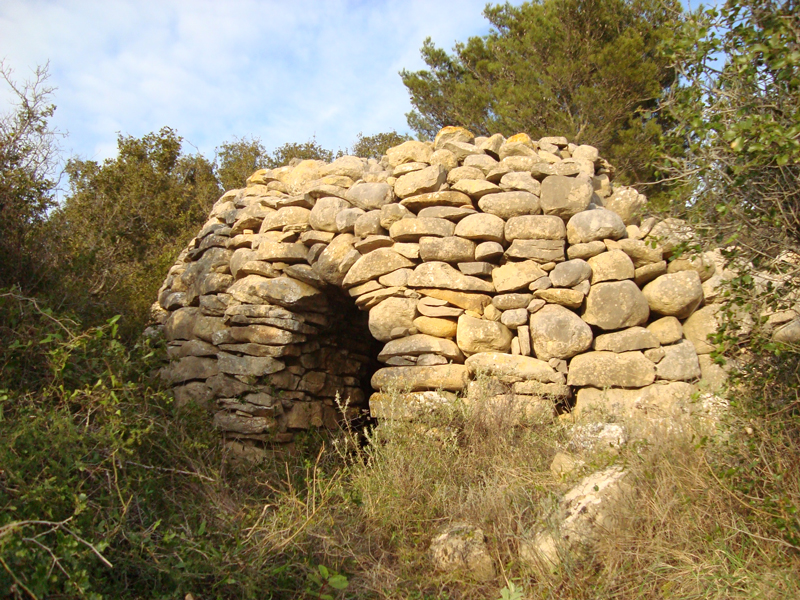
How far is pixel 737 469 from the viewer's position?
279 centimetres

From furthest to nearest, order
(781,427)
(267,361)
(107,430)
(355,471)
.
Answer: (267,361), (355,471), (107,430), (781,427)

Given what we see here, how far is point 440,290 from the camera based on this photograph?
4578 millimetres

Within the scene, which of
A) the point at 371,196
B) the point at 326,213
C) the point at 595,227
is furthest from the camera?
the point at 326,213

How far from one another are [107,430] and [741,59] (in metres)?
3.45

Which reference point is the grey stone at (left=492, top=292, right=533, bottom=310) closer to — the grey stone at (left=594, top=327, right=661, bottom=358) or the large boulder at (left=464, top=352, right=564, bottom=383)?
the large boulder at (left=464, top=352, right=564, bottom=383)

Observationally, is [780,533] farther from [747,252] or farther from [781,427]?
[747,252]

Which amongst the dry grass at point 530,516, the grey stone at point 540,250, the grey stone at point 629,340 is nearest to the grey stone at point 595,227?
the grey stone at point 540,250

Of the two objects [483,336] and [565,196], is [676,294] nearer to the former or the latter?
[565,196]

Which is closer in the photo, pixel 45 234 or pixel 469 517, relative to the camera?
pixel 469 517

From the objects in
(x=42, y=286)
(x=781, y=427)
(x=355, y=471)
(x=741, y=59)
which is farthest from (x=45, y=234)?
(x=781, y=427)

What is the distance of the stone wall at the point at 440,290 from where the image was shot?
4176 mm

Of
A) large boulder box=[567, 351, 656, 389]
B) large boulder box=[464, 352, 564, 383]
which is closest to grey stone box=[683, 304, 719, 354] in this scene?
large boulder box=[567, 351, 656, 389]

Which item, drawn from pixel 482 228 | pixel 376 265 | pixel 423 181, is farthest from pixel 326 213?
pixel 482 228

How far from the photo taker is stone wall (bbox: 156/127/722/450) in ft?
13.7
